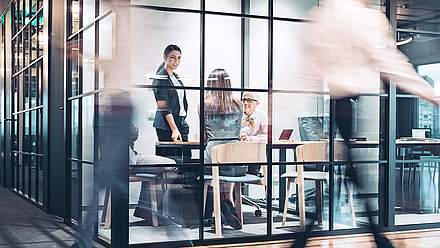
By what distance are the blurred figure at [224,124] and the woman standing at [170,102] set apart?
155 mm

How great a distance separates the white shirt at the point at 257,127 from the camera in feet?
11.4

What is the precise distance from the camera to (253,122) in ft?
11.6

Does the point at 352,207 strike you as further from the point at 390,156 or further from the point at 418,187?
the point at 418,187

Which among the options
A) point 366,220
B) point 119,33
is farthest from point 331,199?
point 119,33

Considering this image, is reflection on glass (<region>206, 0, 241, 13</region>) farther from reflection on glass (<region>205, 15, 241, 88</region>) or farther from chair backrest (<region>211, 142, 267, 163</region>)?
chair backrest (<region>211, 142, 267, 163</region>)

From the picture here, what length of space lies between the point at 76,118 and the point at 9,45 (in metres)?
3.03

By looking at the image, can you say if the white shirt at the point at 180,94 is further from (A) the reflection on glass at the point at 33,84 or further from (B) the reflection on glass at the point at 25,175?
(B) the reflection on glass at the point at 25,175

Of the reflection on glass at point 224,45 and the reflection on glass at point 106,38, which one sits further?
the reflection on glass at point 224,45

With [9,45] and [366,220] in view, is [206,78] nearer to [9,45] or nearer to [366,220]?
[366,220]

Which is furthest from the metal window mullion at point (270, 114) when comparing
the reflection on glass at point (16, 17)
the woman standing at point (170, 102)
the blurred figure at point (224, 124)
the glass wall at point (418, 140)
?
the reflection on glass at point (16, 17)

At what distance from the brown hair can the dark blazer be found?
159mm

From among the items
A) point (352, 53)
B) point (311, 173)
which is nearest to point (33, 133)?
point (311, 173)

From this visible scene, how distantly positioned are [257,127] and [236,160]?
265 millimetres

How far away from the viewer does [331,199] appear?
3.71m
